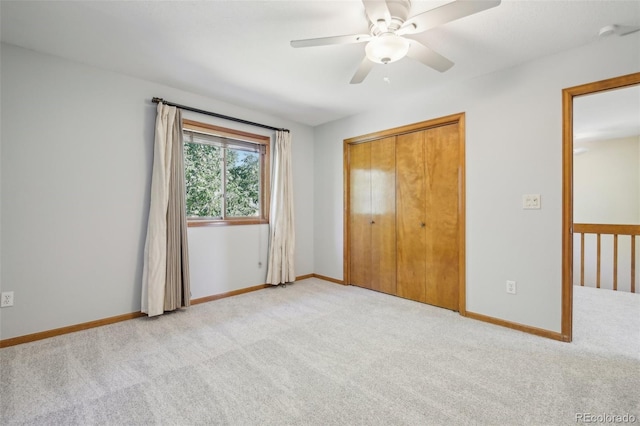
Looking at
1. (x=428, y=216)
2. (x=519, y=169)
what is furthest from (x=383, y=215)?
(x=519, y=169)

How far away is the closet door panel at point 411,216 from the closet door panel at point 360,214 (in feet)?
1.56

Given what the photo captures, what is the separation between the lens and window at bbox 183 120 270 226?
3.32m

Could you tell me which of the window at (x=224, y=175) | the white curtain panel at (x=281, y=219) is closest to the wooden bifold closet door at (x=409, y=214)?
the white curtain panel at (x=281, y=219)

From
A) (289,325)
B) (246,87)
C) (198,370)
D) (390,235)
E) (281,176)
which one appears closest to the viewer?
(198,370)

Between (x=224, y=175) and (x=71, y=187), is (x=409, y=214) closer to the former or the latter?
(x=224, y=175)

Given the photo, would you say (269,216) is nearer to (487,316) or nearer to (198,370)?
(198,370)

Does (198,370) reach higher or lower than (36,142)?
lower

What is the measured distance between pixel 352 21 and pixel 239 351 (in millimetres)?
2487

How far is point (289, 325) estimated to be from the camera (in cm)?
264

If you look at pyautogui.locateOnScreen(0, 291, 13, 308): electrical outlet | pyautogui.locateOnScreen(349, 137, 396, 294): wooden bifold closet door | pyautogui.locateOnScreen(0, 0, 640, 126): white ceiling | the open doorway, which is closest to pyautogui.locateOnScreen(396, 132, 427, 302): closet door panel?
pyautogui.locateOnScreen(349, 137, 396, 294): wooden bifold closet door

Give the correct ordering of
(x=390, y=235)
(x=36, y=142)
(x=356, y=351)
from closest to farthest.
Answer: (x=356, y=351) → (x=36, y=142) → (x=390, y=235)

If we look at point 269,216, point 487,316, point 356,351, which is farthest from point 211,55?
point 487,316

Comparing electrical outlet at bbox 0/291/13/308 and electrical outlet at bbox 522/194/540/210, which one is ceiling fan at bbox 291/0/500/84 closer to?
electrical outlet at bbox 522/194/540/210

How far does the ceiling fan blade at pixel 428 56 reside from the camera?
185 cm
